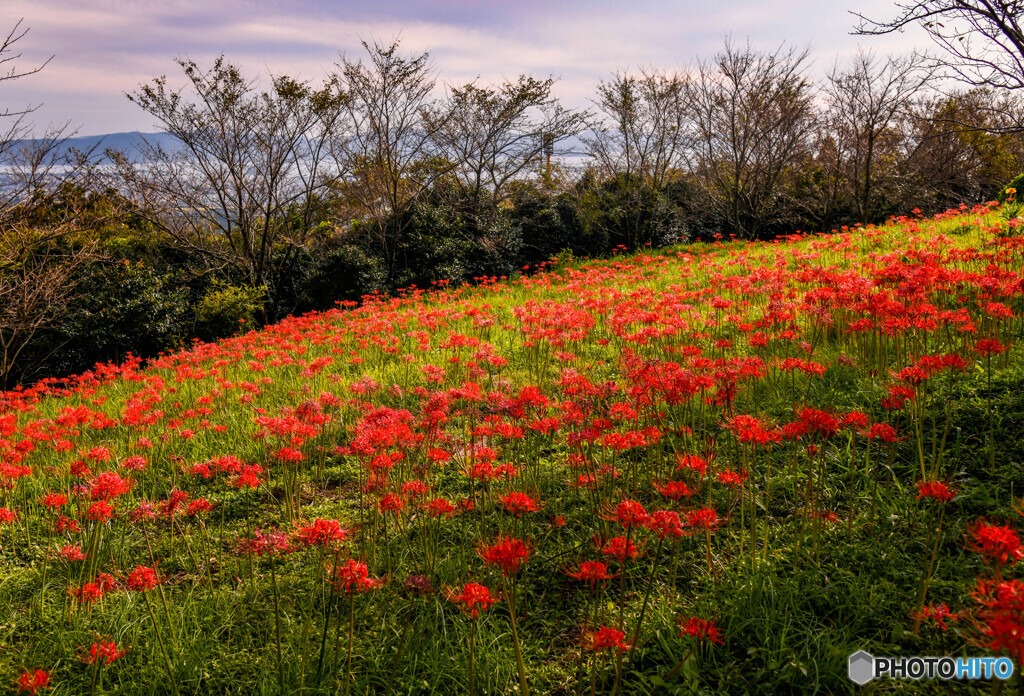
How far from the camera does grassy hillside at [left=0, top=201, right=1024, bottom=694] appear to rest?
2139mm

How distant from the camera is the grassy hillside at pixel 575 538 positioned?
84.2 inches

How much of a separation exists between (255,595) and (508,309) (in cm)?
638

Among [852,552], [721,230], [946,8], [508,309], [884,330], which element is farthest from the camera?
[721,230]

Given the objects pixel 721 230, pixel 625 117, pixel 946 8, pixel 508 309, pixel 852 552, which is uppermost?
pixel 625 117

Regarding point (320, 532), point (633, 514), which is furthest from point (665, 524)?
point (320, 532)

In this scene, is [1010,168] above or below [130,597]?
above

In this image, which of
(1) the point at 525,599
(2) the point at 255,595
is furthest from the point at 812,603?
(2) the point at 255,595

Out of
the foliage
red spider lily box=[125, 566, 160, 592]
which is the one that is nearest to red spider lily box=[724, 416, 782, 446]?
red spider lily box=[125, 566, 160, 592]

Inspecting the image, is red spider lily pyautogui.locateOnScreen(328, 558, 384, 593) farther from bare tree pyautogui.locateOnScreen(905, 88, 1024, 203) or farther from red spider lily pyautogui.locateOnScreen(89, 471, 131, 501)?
bare tree pyautogui.locateOnScreen(905, 88, 1024, 203)

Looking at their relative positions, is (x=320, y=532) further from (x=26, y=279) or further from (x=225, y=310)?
(x=225, y=310)

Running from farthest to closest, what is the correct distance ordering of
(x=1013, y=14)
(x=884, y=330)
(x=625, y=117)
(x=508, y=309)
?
(x=625, y=117), (x=508, y=309), (x=1013, y=14), (x=884, y=330)

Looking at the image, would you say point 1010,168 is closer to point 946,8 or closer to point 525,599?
point 946,8

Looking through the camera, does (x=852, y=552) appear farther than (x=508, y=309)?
No

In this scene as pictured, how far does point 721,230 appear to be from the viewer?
68.3ft
